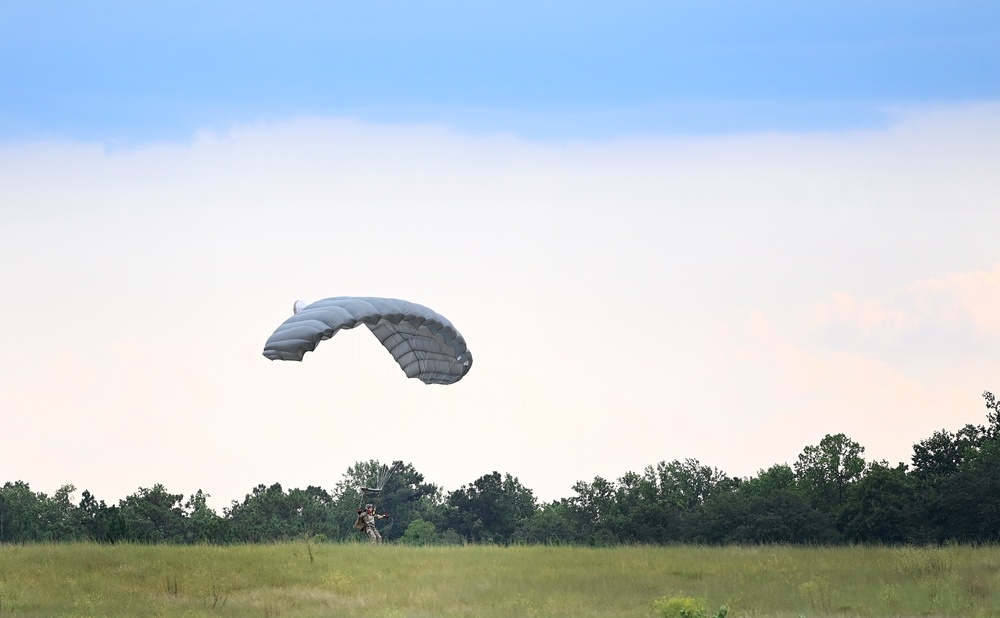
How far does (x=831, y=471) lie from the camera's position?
73438mm

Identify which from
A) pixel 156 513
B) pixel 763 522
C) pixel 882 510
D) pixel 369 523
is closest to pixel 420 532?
pixel 156 513

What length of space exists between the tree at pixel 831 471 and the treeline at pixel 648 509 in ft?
0.25

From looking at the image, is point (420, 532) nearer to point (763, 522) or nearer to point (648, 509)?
point (648, 509)

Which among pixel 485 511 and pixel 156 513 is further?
pixel 485 511

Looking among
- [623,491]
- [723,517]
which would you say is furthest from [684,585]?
[623,491]

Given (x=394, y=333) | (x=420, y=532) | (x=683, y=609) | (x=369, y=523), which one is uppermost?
(x=394, y=333)

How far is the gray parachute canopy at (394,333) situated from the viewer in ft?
96.1

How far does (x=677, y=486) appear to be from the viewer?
92438 mm

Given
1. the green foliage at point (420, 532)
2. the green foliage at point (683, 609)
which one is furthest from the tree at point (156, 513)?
the green foliage at point (683, 609)

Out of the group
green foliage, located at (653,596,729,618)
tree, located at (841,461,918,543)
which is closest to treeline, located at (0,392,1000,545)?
tree, located at (841,461,918,543)

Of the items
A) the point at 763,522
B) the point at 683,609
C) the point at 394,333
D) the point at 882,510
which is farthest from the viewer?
the point at 763,522

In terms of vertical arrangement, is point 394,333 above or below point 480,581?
above

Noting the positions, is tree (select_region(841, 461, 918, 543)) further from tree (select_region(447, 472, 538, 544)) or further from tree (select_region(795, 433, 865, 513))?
tree (select_region(447, 472, 538, 544))

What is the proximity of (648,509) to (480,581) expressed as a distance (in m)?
43.2
